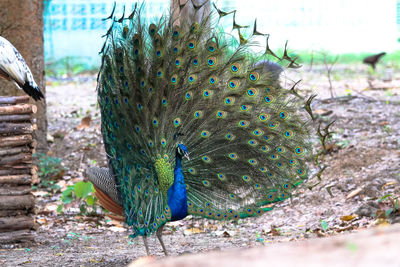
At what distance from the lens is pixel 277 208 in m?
7.14

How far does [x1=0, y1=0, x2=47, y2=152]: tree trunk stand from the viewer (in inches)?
322

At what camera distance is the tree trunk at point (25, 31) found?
26.9ft

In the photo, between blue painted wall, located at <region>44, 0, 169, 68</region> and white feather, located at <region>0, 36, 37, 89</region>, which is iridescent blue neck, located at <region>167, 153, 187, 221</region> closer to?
white feather, located at <region>0, 36, 37, 89</region>

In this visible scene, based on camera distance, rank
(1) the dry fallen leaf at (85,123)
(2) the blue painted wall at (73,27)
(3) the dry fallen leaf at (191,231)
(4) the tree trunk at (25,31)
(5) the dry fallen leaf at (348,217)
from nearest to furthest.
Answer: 1. (5) the dry fallen leaf at (348,217)
2. (3) the dry fallen leaf at (191,231)
3. (4) the tree trunk at (25,31)
4. (1) the dry fallen leaf at (85,123)
5. (2) the blue painted wall at (73,27)

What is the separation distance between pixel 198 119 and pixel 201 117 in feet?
0.11

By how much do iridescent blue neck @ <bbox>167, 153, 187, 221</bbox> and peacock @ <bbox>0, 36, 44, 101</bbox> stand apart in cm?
272

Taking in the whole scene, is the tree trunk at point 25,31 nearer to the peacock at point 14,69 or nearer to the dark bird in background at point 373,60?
the peacock at point 14,69

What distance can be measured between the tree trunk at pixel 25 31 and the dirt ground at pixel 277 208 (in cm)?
133

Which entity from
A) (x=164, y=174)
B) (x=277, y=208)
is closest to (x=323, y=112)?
(x=277, y=208)

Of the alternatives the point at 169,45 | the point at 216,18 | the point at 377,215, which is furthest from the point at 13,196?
the point at 377,215

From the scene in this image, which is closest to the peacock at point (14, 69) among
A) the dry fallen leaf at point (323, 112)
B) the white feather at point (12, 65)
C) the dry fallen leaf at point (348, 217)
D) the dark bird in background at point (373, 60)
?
the white feather at point (12, 65)

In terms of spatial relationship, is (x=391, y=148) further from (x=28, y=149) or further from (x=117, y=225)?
(x=28, y=149)

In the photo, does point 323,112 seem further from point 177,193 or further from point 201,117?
point 177,193

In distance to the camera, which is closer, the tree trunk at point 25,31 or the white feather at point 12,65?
the white feather at point 12,65
